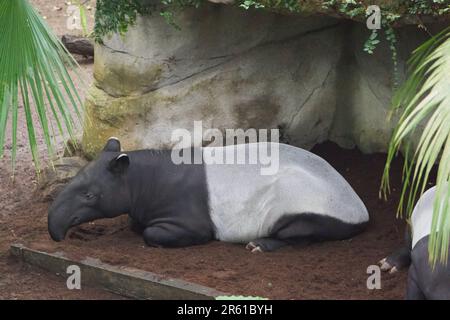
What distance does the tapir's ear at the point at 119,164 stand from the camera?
7130 millimetres

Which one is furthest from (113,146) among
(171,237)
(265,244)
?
(265,244)

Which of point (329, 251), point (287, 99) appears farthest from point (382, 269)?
point (287, 99)

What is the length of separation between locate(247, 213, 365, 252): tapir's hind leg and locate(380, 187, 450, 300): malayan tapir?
0.83 metres

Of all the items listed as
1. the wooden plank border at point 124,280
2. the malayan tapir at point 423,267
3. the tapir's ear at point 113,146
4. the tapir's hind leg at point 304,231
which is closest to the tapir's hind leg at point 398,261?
the malayan tapir at point 423,267

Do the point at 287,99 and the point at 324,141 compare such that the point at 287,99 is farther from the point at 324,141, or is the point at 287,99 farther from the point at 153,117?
the point at 153,117

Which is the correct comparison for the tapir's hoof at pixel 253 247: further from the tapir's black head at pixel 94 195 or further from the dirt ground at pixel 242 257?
the tapir's black head at pixel 94 195

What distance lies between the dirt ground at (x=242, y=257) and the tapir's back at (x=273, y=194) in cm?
19

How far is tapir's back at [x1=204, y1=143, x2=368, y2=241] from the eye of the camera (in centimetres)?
702

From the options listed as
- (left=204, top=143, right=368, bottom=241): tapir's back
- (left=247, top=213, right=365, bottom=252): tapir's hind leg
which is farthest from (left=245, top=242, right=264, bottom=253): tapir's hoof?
(left=204, top=143, right=368, bottom=241): tapir's back

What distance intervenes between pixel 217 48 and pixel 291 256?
2021 mm

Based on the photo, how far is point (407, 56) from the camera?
747 centimetres

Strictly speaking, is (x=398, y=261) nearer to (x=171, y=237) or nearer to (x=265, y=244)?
(x=265, y=244)

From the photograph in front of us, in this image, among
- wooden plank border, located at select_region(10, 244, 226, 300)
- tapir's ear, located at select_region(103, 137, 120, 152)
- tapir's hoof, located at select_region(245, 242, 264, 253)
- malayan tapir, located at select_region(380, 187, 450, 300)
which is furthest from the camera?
tapir's ear, located at select_region(103, 137, 120, 152)

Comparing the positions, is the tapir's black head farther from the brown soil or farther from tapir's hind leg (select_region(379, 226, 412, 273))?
tapir's hind leg (select_region(379, 226, 412, 273))
